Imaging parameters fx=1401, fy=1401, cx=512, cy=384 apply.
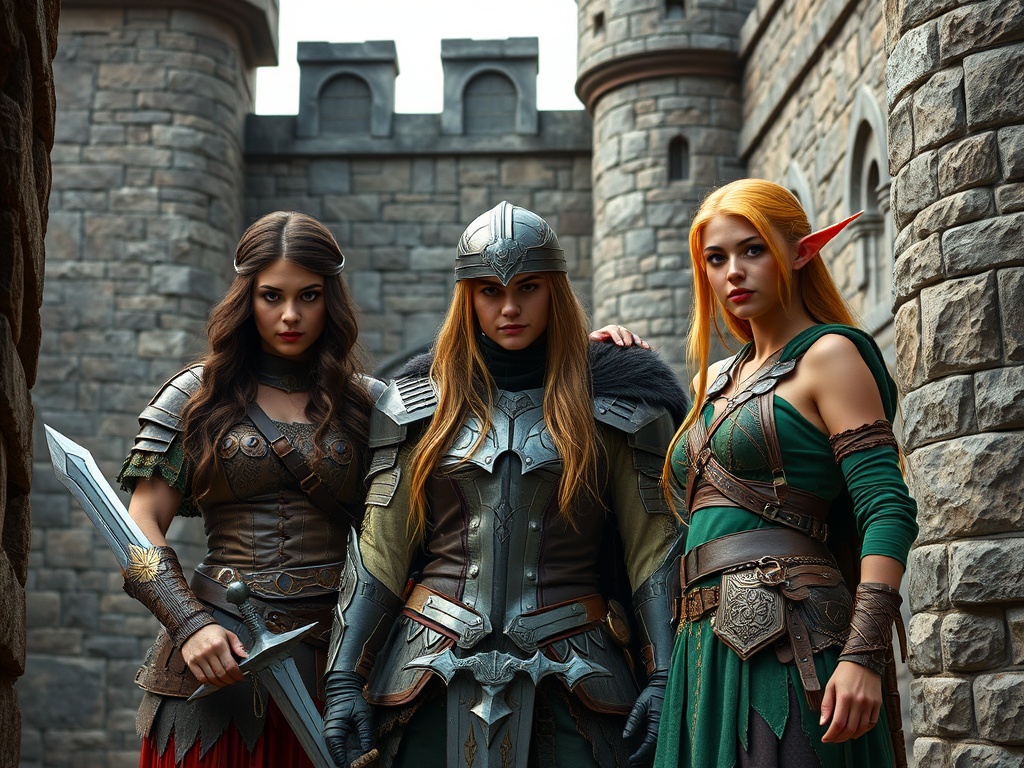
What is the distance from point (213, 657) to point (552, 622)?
725 millimetres

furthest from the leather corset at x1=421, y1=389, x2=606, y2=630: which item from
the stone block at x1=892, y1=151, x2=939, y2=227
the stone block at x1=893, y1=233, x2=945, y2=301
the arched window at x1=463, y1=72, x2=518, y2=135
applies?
the arched window at x1=463, y1=72, x2=518, y2=135

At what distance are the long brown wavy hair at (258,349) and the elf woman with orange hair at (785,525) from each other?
1037mm

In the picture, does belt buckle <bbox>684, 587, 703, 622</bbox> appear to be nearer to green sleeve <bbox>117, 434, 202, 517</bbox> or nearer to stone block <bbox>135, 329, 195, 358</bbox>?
green sleeve <bbox>117, 434, 202, 517</bbox>

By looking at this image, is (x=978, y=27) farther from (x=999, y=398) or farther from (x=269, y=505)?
(x=269, y=505)

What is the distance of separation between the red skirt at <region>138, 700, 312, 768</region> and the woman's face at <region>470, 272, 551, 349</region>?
989mm

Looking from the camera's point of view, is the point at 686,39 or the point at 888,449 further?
the point at 686,39

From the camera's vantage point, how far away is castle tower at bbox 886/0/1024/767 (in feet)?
12.2

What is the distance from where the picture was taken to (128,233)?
35.5ft

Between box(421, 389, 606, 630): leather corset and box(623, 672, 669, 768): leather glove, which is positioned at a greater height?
box(421, 389, 606, 630): leather corset

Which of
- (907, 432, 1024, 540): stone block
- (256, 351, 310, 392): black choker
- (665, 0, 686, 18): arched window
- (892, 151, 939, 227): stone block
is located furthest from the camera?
(665, 0, 686, 18): arched window

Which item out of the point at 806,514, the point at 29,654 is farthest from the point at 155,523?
the point at 29,654

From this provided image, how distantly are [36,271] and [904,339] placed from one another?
264 centimetres

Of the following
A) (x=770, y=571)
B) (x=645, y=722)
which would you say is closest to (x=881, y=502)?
(x=770, y=571)

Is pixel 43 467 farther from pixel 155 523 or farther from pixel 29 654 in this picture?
pixel 155 523
